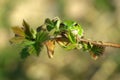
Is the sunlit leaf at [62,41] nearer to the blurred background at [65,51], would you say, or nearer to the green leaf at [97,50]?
the green leaf at [97,50]

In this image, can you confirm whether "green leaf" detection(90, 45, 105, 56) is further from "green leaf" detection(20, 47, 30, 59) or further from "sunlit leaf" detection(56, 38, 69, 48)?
"green leaf" detection(20, 47, 30, 59)

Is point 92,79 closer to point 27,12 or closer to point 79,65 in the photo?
point 79,65

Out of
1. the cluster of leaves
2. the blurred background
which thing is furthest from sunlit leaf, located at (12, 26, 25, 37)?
the blurred background

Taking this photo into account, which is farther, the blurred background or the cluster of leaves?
the blurred background

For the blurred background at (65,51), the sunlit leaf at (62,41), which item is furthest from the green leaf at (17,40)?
the blurred background at (65,51)

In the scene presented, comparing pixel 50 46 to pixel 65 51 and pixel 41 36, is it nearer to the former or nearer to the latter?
pixel 41 36

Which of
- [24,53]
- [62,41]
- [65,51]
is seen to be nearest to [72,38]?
[62,41]
